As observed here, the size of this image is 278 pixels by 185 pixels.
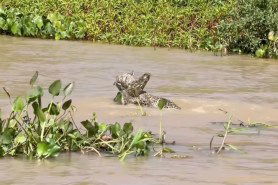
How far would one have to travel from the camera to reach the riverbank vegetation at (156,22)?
43.9 feet

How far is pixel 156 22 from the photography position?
1480 centimetres

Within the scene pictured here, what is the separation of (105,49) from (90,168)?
8.25 meters

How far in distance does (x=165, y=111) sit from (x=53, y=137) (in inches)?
86.0

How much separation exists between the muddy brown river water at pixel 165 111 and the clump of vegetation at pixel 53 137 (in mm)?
Answer: 98

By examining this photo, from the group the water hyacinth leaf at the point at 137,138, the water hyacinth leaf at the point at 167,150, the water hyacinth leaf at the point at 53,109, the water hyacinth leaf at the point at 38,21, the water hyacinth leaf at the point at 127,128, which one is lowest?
the water hyacinth leaf at the point at 167,150

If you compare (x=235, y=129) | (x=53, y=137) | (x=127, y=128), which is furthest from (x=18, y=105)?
(x=235, y=129)

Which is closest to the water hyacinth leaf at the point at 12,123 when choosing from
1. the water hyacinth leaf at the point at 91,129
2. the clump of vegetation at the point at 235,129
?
the water hyacinth leaf at the point at 91,129

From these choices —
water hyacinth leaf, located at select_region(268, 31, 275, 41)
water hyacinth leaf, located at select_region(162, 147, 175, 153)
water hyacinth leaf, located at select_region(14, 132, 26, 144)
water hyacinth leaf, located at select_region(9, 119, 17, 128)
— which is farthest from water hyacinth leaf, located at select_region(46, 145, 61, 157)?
water hyacinth leaf, located at select_region(268, 31, 275, 41)

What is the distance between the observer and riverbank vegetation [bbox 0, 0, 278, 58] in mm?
13375

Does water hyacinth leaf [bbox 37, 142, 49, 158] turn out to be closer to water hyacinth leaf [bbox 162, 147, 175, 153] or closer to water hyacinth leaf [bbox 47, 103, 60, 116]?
water hyacinth leaf [bbox 47, 103, 60, 116]

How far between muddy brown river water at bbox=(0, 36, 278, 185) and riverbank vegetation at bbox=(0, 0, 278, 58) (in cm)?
47

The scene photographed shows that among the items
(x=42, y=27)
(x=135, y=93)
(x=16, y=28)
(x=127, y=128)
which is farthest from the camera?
(x=42, y=27)

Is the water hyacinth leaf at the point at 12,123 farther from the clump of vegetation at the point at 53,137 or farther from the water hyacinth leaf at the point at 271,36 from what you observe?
the water hyacinth leaf at the point at 271,36

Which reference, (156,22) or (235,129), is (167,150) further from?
(156,22)
